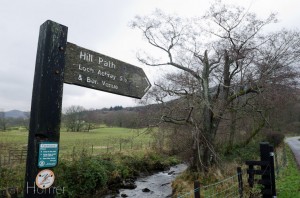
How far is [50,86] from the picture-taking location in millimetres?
2670

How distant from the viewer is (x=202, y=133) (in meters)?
15.0

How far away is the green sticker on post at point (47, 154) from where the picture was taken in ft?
8.27

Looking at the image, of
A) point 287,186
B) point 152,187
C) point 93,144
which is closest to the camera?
point 287,186

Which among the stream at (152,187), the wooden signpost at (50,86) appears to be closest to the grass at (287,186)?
the stream at (152,187)

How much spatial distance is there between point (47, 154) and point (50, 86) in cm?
65

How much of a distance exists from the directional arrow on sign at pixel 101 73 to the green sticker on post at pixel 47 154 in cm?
68

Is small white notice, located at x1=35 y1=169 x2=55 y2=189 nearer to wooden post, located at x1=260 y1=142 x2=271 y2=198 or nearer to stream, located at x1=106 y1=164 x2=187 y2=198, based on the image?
wooden post, located at x1=260 y1=142 x2=271 y2=198

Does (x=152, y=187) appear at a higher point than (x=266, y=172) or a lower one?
lower

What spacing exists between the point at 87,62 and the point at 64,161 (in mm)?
13715

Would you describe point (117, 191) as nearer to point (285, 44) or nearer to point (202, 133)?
point (202, 133)

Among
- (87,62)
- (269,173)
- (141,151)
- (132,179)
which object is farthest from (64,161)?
(87,62)

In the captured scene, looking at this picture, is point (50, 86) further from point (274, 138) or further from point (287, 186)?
point (274, 138)

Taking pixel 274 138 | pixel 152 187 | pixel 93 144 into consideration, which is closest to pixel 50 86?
pixel 152 187

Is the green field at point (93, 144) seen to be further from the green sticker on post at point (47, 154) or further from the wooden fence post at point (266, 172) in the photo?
the green sticker on post at point (47, 154)
